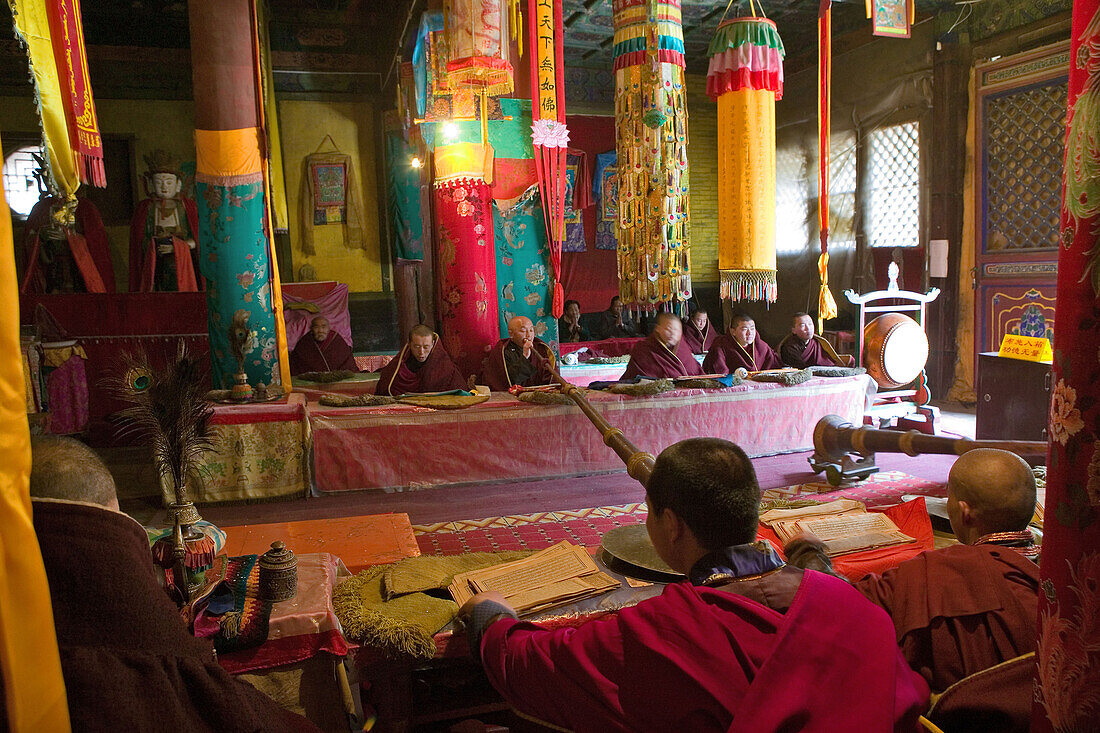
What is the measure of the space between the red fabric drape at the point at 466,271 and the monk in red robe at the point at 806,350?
9.20 feet

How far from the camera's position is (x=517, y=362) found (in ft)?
20.5

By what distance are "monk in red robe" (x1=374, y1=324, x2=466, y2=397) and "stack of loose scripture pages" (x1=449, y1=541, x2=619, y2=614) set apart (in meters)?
3.67

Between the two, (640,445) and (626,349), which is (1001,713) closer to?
(640,445)

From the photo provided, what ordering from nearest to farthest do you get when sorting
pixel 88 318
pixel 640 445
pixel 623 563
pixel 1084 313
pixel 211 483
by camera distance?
pixel 1084 313
pixel 623 563
pixel 211 483
pixel 640 445
pixel 88 318

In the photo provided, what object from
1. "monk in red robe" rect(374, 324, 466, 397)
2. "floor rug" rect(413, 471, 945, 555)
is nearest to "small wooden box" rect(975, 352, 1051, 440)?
"floor rug" rect(413, 471, 945, 555)

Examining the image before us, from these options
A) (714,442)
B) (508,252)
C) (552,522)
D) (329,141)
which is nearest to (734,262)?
(508,252)

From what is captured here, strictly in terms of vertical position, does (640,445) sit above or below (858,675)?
below

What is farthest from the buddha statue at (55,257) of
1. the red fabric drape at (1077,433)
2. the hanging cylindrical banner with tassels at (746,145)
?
the red fabric drape at (1077,433)

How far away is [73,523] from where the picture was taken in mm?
1251

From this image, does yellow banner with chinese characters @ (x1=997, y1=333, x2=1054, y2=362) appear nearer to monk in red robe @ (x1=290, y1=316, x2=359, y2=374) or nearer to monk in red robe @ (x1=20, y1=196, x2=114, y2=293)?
monk in red robe @ (x1=290, y1=316, x2=359, y2=374)

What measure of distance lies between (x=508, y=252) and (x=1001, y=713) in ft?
19.3

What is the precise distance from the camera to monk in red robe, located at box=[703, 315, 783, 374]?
269 inches

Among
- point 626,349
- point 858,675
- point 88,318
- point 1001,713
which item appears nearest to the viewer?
point 858,675

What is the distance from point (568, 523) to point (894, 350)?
369 cm
